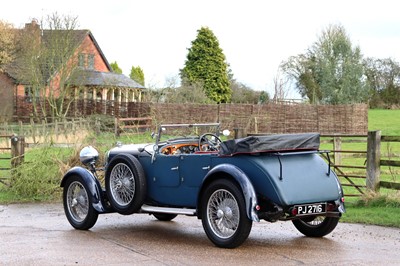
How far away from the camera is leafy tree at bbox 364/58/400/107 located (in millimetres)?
70688

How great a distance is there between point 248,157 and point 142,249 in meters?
1.73

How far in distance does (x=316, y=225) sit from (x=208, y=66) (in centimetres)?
6077

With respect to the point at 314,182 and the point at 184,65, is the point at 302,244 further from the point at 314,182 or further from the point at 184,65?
the point at 184,65

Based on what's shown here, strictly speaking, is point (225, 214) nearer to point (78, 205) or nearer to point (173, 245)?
point (173, 245)

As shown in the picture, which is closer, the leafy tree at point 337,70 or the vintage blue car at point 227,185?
the vintage blue car at point 227,185

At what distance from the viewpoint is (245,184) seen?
8.43m

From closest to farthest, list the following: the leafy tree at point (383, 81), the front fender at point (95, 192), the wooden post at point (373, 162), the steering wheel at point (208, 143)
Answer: the steering wheel at point (208, 143) → the front fender at point (95, 192) → the wooden post at point (373, 162) → the leafy tree at point (383, 81)

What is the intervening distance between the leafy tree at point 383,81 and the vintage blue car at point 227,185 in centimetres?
6265

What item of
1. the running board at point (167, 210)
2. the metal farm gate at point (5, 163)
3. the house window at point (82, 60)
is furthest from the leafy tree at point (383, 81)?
the running board at point (167, 210)

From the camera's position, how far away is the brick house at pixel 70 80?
5022cm

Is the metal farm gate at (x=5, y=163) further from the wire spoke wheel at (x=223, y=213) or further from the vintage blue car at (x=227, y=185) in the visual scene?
the wire spoke wheel at (x=223, y=213)

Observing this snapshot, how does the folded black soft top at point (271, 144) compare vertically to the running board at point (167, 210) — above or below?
above

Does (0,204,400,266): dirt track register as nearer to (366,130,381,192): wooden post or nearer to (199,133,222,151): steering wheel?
(199,133,222,151): steering wheel

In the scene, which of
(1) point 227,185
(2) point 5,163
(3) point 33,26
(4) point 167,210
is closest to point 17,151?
(4) point 167,210
